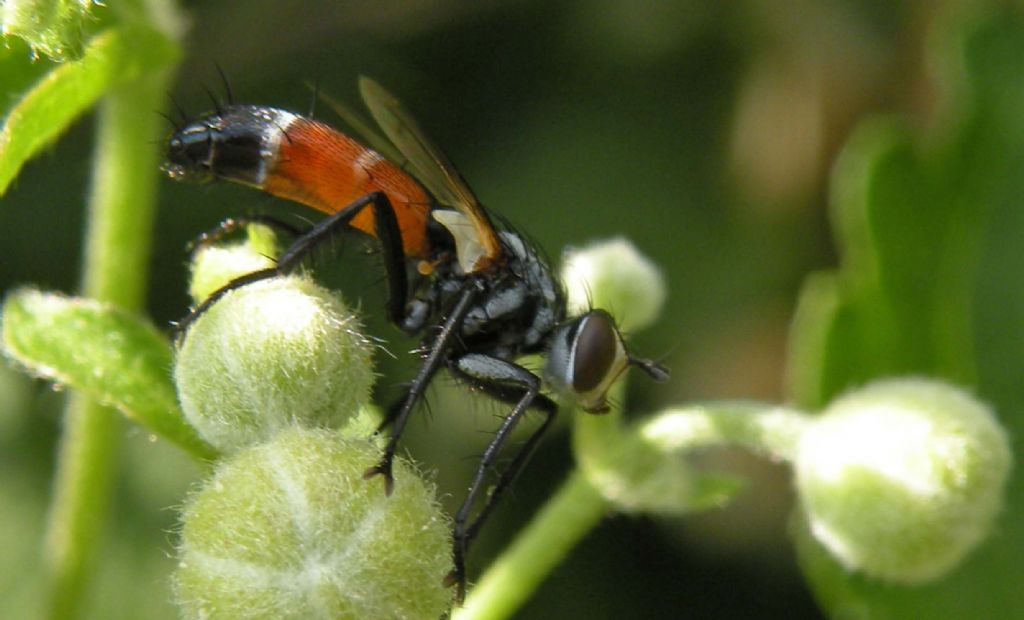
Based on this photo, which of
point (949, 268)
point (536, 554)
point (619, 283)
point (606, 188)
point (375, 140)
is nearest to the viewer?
point (536, 554)

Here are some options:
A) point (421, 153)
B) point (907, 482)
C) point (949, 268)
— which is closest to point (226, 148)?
point (421, 153)

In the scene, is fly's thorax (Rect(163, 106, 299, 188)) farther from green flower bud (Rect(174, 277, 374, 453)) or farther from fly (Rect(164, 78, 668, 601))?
green flower bud (Rect(174, 277, 374, 453))

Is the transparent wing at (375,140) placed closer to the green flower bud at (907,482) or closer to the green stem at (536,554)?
the green stem at (536,554)

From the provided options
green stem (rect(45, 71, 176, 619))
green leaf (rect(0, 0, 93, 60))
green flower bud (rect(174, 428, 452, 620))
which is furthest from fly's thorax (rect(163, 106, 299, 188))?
green flower bud (rect(174, 428, 452, 620))

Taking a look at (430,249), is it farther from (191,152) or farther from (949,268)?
(949,268)

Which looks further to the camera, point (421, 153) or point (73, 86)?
point (421, 153)

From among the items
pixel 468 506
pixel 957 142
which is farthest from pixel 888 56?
pixel 468 506

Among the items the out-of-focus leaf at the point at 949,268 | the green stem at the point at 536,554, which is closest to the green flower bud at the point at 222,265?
the green stem at the point at 536,554
